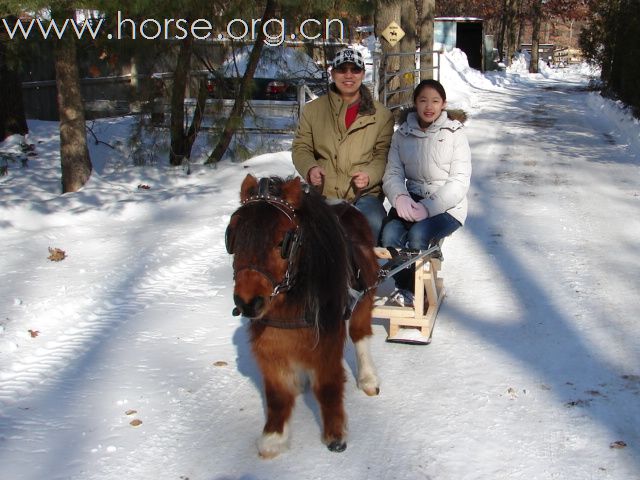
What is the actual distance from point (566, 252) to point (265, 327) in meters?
4.28

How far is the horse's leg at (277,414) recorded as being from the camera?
345 centimetres

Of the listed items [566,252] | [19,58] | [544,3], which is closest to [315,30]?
[19,58]

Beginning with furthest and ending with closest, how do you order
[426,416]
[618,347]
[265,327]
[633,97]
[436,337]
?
[633,97], [436,337], [618,347], [426,416], [265,327]

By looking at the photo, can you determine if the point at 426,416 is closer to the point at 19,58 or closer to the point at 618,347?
the point at 618,347

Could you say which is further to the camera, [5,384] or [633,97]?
[633,97]

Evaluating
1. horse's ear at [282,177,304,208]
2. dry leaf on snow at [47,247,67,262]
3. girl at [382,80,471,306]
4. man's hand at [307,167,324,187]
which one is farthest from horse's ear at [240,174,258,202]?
dry leaf on snow at [47,247,67,262]

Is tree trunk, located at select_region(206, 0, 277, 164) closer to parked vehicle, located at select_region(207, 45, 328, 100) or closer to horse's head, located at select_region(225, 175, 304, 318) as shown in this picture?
parked vehicle, located at select_region(207, 45, 328, 100)

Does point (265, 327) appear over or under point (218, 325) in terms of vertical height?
over

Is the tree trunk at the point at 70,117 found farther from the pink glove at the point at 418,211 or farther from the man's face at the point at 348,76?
the pink glove at the point at 418,211

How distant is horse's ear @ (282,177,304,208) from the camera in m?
3.13

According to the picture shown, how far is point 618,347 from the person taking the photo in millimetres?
4625

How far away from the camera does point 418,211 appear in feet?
15.1

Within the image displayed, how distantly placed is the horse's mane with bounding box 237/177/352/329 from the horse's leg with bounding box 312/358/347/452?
0.28 m

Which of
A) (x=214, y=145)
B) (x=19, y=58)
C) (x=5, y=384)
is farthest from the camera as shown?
→ (x=214, y=145)
